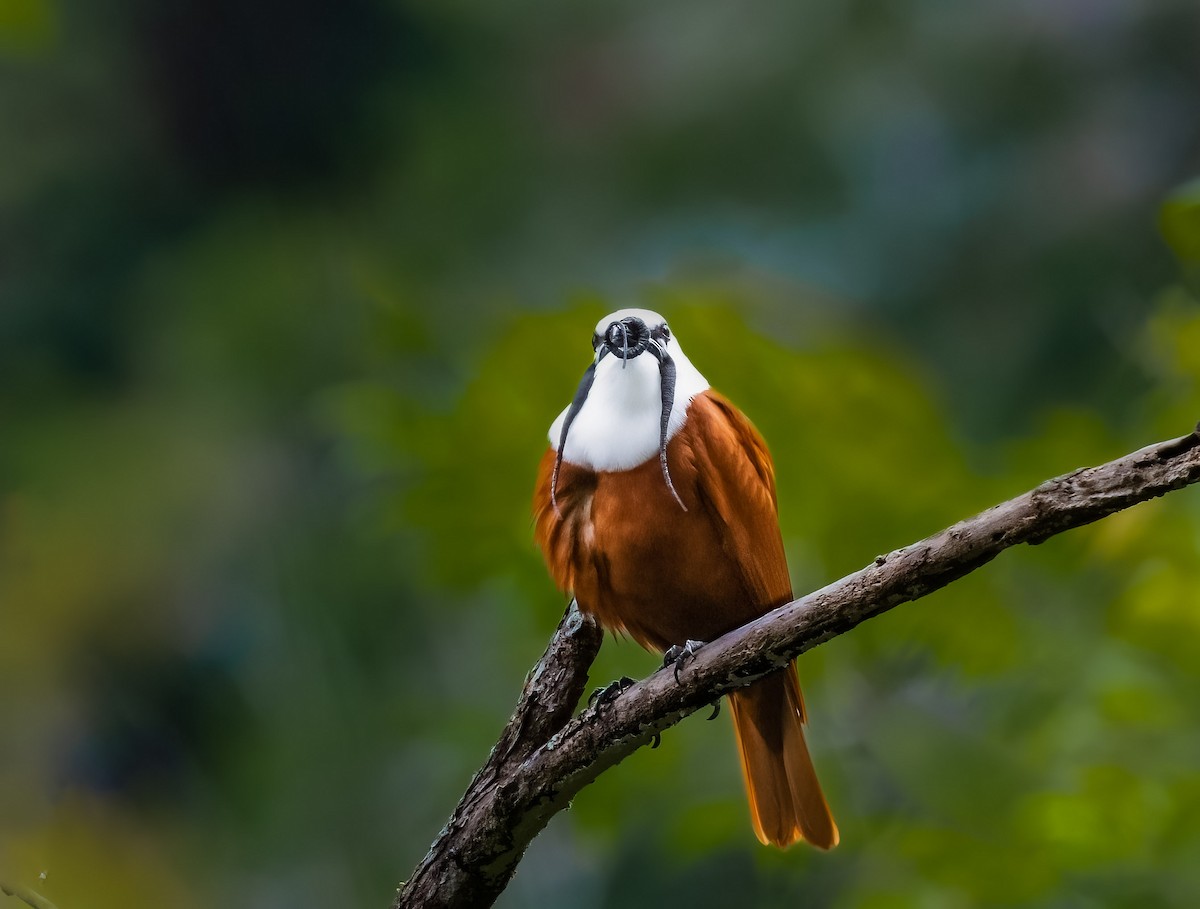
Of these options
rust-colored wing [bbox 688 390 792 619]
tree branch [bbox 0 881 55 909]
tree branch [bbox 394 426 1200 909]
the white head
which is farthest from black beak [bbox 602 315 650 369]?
tree branch [bbox 0 881 55 909]

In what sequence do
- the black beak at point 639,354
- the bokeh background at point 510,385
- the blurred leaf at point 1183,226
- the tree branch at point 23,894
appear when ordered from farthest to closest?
the bokeh background at point 510,385
the blurred leaf at point 1183,226
the black beak at point 639,354
the tree branch at point 23,894

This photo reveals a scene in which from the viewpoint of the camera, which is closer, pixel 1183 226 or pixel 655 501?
pixel 655 501

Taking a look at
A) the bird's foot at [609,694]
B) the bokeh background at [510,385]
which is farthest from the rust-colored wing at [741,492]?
the bokeh background at [510,385]

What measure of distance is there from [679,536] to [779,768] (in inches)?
21.4

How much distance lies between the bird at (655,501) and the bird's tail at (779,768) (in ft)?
0.63

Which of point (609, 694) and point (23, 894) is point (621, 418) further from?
point (23, 894)

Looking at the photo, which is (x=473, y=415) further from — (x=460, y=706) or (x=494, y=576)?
(x=460, y=706)

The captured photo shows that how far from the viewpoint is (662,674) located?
64.7 inches

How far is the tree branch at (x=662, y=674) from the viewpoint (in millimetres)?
1223

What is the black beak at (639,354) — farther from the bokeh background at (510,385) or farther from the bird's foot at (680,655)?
the bokeh background at (510,385)

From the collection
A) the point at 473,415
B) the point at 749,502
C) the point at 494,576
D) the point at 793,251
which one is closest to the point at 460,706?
the point at 494,576

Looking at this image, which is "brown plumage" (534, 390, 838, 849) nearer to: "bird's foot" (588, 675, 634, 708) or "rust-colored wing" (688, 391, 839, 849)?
"rust-colored wing" (688, 391, 839, 849)

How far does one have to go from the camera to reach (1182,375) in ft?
7.88

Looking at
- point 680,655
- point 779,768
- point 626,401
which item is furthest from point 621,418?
point 779,768
